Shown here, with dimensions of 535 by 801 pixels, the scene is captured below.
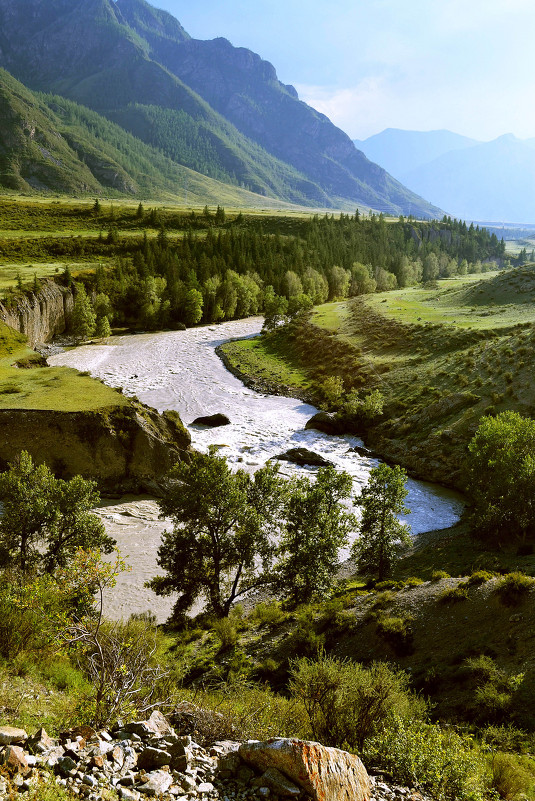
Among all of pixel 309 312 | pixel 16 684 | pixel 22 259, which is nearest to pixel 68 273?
pixel 22 259

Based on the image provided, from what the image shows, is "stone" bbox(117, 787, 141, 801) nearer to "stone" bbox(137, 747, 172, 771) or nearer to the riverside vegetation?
"stone" bbox(137, 747, 172, 771)

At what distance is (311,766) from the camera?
990cm

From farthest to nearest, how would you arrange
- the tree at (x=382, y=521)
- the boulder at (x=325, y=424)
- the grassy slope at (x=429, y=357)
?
the boulder at (x=325, y=424) → the grassy slope at (x=429, y=357) → the tree at (x=382, y=521)

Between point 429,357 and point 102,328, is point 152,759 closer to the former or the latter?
point 429,357

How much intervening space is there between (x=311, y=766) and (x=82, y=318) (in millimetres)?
98920

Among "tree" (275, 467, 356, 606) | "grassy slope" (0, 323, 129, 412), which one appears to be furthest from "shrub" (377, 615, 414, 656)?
"grassy slope" (0, 323, 129, 412)

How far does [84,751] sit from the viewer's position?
921 centimetres

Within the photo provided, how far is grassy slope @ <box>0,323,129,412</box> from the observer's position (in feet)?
144

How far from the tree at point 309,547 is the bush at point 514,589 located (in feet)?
29.7

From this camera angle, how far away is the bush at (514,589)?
24062mm

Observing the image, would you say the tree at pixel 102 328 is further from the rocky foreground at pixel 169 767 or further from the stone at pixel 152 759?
the stone at pixel 152 759

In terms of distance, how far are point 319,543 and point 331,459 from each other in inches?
1046

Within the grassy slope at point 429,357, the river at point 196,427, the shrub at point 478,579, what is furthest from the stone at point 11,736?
the grassy slope at point 429,357

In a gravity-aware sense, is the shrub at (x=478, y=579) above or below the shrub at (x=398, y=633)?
above
